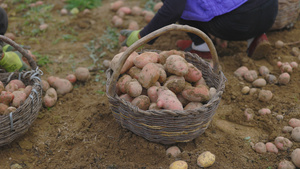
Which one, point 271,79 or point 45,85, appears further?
point 271,79

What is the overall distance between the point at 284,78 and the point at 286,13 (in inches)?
40.7

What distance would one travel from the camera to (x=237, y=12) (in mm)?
2320

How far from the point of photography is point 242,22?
2.37m

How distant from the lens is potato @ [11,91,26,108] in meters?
1.75

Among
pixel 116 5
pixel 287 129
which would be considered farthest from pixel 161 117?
pixel 116 5

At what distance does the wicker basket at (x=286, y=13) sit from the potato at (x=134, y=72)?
194 cm

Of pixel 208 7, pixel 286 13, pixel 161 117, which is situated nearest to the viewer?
pixel 161 117

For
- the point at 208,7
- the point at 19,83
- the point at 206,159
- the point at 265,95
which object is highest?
the point at 208,7

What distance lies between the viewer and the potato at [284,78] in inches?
92.5

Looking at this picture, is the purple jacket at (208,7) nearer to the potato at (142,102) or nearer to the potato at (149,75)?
the potato at (149,75)

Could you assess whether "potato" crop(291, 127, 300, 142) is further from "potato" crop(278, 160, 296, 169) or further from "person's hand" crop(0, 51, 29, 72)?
"person's hand" crop(0, 51, 29, 72)

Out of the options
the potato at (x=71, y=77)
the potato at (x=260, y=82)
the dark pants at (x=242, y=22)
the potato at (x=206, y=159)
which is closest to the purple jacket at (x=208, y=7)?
the dark pants at (x=242, y=22)

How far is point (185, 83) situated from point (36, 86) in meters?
1.00

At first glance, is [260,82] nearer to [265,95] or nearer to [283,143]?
[265,95]
